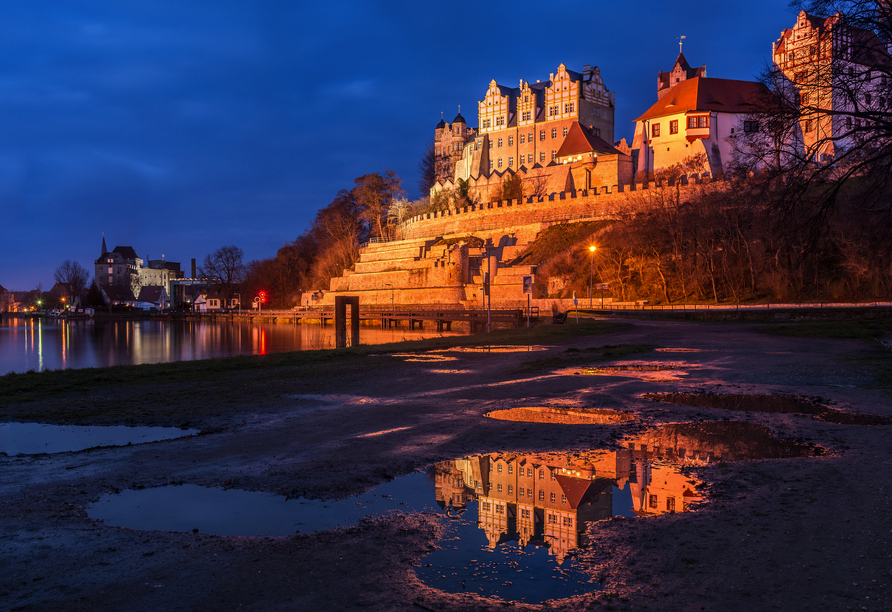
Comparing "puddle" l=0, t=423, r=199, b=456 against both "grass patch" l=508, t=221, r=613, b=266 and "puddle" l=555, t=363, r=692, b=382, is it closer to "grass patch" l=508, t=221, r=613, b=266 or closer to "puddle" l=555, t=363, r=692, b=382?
"puddle" l=555, t=363, r=692, b=382

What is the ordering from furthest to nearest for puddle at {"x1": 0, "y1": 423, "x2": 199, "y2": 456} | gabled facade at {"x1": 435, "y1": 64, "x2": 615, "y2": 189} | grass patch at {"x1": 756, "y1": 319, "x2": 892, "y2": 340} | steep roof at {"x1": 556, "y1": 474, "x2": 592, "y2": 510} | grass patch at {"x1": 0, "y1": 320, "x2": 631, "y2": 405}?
gabled facade at {"x1": 435, "y1": 64, "x2": 615, "y2": 189}, grass patch at {"x1": 756, "y1": 319, "x2": 892, "y2": 340}, grass patch at {"x1": 0, "y1": 320, "x2": 631, "y2": 405}, puddle at {"x1": 0, "y1": 423, "x2": 199, "y2": 456}, steep roof at {"x1": 556, "y1": 474, "x2": 592, "y2": 510}

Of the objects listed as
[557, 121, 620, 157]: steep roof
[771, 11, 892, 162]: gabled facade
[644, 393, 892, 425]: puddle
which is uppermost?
[557, 121, 620, 157]: steep roof

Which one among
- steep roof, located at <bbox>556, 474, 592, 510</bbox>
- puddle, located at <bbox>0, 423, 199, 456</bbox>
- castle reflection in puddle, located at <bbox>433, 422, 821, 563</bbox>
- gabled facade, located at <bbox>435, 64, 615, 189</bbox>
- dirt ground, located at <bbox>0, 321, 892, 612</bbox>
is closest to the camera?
dirt ground, located at <bbox>0, 321, 892, 612</bbox>

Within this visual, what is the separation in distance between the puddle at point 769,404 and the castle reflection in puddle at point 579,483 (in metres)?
1.91

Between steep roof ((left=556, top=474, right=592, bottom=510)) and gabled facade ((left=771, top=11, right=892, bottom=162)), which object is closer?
steep roof ((left=556, top=474, right=592, bottom=510))

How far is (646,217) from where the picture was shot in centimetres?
5766

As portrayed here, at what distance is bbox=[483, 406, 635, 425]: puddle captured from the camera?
944 cm

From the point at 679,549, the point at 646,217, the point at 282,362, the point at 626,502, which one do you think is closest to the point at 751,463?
the point at 626,502

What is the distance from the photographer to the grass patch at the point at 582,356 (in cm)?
1727

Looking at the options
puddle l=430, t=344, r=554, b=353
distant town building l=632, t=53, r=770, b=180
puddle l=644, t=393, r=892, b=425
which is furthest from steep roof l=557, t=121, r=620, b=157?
puddle l=644, t=393, r=892, b=425

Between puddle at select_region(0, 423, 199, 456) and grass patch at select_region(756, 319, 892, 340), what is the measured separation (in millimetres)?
24040

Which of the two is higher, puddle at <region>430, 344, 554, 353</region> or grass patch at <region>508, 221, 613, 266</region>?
grass patch at <region>508, 221, 613, 266</region>

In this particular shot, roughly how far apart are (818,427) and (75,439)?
10271 mm

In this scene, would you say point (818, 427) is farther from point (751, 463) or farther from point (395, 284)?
point (395, 284)
